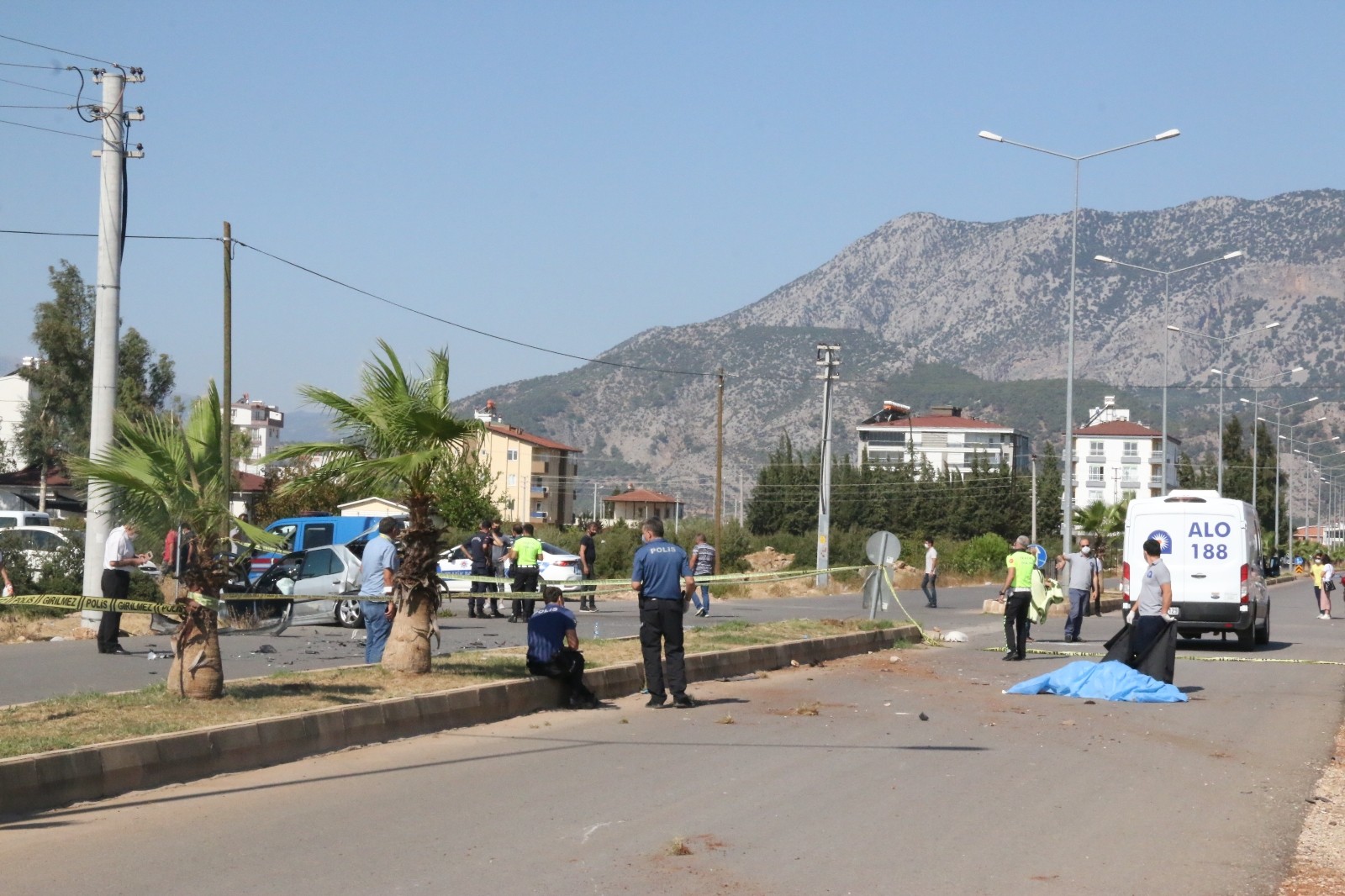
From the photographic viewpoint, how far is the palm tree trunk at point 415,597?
42.2 feet

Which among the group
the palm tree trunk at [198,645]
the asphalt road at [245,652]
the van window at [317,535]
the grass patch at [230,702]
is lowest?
the asphalt road at [245,652]

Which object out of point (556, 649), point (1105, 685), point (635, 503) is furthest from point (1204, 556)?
point (635, 503)

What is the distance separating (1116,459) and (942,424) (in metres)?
20.0

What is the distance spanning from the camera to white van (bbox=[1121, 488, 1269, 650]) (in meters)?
22.4

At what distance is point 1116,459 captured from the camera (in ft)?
515

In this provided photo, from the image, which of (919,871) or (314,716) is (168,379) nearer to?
(314,716)

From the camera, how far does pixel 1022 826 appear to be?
787 cm

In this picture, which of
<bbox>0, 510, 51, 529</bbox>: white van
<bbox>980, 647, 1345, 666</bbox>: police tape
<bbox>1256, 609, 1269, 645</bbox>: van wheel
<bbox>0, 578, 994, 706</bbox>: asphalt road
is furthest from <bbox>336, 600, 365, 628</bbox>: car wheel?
<bbox>0, 510, 51, 529</bbox>: white van

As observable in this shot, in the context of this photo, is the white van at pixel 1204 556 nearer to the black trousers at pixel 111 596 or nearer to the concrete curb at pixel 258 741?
the concrete curb at pixel 258 741

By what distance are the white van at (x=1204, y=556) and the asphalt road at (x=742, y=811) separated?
9.40m

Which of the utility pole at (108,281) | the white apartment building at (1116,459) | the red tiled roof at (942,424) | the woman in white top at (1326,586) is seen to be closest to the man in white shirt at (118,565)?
the utility pole at (108,281)

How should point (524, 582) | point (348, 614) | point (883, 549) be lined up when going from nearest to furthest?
point (883, 549) → point (348, 614) → point (524, 582)

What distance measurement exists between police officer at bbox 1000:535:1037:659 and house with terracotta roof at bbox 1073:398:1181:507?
139886mm

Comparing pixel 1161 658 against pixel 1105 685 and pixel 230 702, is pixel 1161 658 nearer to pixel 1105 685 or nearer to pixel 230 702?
pixel 1105 685
